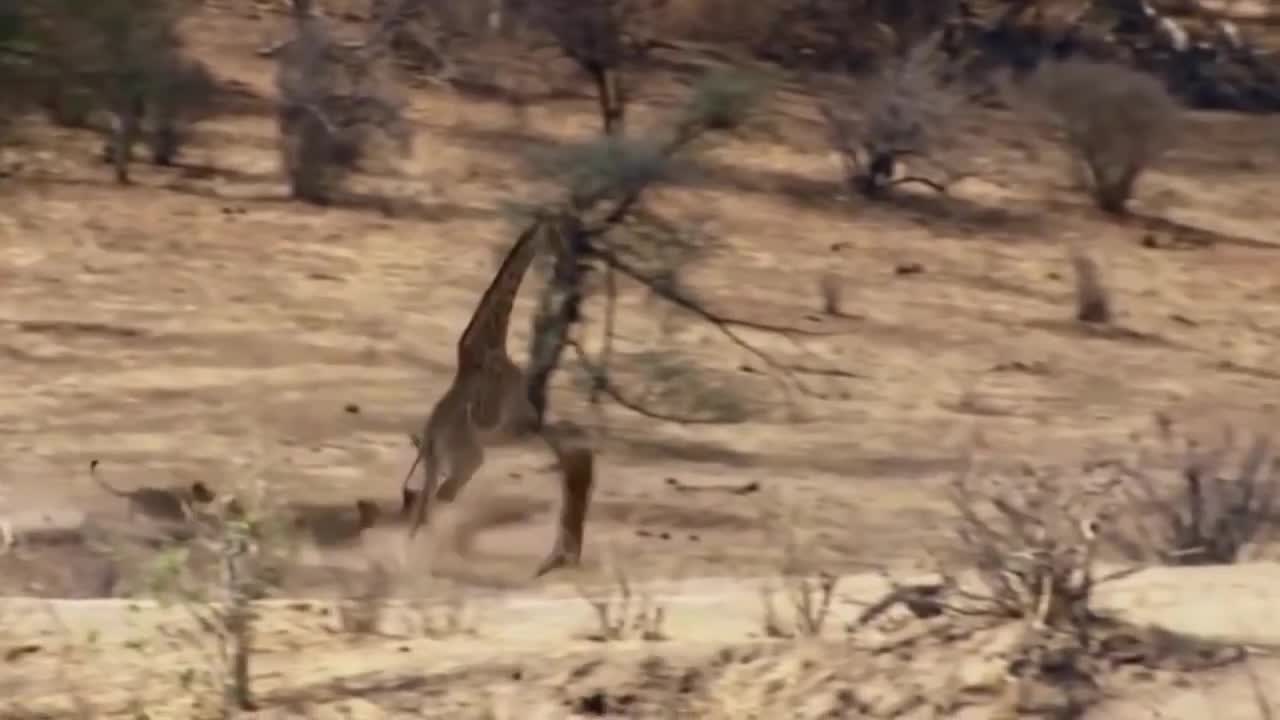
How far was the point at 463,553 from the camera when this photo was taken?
10.0m

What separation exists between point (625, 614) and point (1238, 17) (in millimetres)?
26555

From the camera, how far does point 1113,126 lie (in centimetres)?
2270

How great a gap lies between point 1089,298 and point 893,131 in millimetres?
4316

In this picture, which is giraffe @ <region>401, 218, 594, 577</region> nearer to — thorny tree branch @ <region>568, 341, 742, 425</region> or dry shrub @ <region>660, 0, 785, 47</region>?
thorny tree branch @ <region>568, 341, 742, 425</region>

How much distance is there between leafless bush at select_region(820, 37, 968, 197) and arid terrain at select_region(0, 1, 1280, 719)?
314 mm

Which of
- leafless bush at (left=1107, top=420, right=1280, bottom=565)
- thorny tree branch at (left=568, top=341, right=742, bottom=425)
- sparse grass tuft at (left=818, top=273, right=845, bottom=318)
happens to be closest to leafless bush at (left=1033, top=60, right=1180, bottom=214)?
sparse grass tuft at (left=818, top=273, right=845, bottom=318)

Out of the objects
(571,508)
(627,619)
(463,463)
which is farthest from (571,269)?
(627,619)

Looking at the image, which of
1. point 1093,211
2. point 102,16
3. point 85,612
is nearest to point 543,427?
point 102,16

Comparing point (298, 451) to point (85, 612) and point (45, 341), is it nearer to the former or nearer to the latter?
point (45, 341)

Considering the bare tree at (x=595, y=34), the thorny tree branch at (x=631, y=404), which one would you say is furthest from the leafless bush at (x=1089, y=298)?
the bare tree at (x=595, y=34)

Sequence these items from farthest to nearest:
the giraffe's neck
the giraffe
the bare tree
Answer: the bare tree → the giraffe → the giraffe's neck

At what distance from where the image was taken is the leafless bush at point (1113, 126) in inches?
875

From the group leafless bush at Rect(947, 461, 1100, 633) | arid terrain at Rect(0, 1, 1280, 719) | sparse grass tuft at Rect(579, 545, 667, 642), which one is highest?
leafless bush at Rect(947, 461, 1100, 633)

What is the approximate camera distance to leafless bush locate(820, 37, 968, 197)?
21.7 meters
